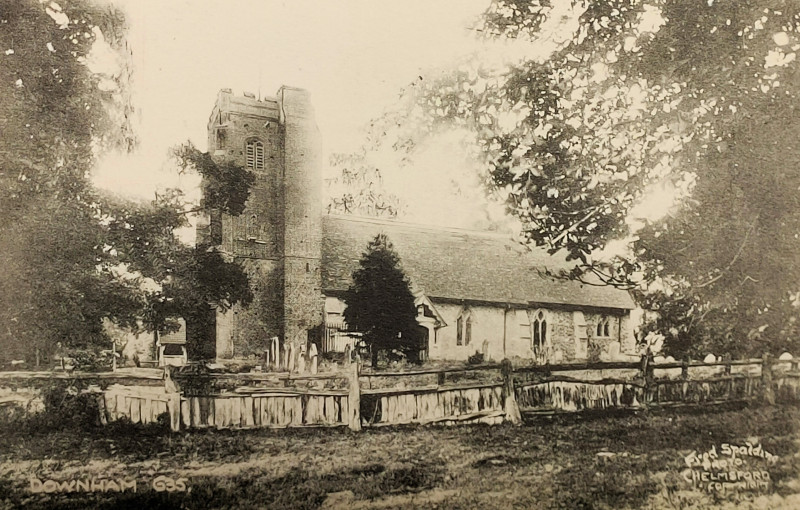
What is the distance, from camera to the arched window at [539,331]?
4230 mm

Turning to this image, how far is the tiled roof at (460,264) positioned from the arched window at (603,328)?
0.10 m

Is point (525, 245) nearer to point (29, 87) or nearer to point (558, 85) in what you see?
point (558, 85)

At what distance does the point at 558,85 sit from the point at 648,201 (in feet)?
3.14

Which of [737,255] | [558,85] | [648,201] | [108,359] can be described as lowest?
[108,359]

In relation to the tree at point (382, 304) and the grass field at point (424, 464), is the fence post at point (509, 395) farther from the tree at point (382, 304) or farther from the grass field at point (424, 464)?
the tree at point (382, 304)

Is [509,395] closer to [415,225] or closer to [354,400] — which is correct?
[354,400]

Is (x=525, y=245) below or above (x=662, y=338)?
above

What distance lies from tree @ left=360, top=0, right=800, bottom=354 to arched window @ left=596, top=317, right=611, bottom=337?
0.88 feet

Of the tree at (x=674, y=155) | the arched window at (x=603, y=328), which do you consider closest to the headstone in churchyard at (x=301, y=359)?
the tree at (x=674, y=155)

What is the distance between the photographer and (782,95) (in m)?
4.47

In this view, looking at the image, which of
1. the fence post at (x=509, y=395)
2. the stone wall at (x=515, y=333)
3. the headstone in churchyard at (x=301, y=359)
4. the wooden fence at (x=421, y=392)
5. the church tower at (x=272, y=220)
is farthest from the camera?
the fence post at (x=509, y=395)

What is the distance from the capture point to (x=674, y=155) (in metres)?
4.50

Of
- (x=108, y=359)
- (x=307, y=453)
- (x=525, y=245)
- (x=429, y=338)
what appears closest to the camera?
(x=108, y=359)

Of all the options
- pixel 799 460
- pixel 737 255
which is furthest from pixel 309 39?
pixel 799 460
